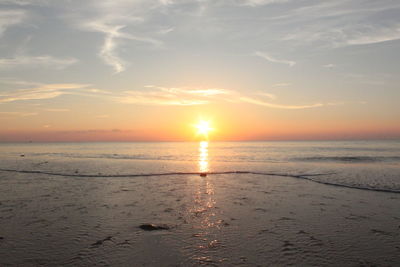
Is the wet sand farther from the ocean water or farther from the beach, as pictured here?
the ocean water

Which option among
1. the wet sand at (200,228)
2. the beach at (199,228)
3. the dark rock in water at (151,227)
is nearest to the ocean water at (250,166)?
the beach at (199,228)

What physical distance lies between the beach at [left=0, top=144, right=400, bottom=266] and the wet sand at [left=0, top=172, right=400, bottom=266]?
0.03 m

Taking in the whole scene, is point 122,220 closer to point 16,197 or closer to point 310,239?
point 310,239

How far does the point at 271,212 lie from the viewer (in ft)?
39.9

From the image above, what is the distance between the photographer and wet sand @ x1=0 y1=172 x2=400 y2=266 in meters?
7.26

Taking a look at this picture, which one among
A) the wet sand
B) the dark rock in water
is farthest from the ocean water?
the dark rock in water

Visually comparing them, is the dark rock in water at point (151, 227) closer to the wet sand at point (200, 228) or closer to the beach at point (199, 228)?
the beach at point (199, 228)

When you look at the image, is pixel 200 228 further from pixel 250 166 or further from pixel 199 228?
pixel 250 166

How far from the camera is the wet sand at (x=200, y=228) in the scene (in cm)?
726

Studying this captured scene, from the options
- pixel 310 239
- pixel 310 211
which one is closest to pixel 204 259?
pixel 310 239

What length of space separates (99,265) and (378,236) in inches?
356

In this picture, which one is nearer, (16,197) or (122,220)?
(122,220)

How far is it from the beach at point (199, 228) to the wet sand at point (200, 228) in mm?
32

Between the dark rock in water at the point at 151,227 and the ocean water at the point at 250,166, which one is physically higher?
the dark rock in water at the point at 151,227
